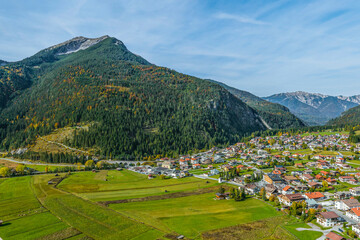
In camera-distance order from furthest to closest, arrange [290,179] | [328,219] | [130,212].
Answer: [290,179] → [130,212] → [328,219]

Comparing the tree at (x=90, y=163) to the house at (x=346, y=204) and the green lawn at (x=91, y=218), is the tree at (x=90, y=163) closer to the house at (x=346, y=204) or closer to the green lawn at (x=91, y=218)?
the green lawn at (x=91, y=218)

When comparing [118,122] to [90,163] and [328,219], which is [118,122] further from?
[328,219]

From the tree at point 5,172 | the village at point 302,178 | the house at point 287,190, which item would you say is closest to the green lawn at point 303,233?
the village at point 302,178

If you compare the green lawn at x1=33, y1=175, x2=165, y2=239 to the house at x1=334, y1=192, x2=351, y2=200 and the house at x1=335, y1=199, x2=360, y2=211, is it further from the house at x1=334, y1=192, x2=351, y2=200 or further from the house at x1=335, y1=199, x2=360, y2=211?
the house at x1=334, y1=192, x2=351, y2=200

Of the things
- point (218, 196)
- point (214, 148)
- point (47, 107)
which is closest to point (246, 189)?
point (218, 196)

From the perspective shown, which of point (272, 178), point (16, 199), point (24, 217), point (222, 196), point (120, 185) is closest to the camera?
point (24, 217)

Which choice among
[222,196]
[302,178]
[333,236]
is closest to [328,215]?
[333,236]

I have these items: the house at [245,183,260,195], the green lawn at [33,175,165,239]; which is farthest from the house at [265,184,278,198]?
the green lawn at [33,175,165,239]
